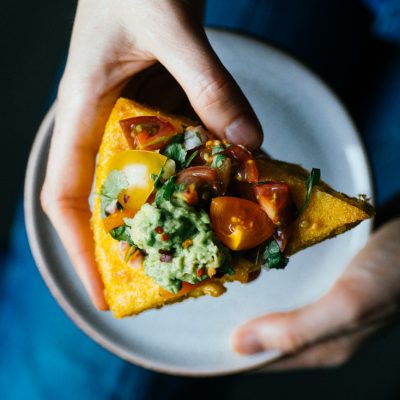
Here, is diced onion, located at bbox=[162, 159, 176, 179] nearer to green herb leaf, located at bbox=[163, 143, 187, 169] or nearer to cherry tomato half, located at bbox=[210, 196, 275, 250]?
green herb leaf, located at bbox=[163, 143, 187, 169]

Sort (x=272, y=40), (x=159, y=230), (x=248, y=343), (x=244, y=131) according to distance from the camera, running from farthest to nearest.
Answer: (x=272, y=40) → (x=248, y=343) → (x=244, y=131) → (x=159, y=230)

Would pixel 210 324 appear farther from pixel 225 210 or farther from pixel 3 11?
pixel 3 11

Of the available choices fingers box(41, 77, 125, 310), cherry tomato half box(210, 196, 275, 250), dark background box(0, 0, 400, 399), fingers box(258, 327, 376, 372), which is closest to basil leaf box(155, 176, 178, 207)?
cherry tomato half box(210, 196, 275, 250)

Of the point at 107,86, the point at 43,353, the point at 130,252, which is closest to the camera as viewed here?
the point at 130,252

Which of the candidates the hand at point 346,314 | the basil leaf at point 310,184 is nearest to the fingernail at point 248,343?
the hand at point 346,314

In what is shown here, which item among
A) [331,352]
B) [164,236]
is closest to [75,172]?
[164,236]

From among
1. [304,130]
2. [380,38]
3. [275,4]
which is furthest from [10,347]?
[380,38]

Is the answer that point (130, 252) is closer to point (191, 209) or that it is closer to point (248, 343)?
point (191, 209)
